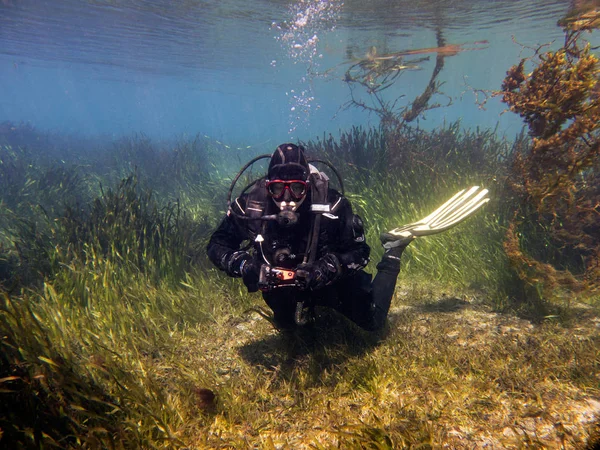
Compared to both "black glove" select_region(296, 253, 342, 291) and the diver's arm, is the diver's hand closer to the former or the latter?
the diver's arm

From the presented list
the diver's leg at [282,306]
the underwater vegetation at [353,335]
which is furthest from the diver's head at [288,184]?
the underwater vegetation at [353,335]

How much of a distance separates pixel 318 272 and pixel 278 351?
1.49 m

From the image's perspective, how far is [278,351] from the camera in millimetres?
3834

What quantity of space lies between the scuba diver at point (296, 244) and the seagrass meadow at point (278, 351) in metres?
0.60

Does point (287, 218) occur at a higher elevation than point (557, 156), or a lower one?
lower

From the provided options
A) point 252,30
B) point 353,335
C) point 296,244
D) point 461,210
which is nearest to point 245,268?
point 296,244

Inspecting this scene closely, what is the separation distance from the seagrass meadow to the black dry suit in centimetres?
53

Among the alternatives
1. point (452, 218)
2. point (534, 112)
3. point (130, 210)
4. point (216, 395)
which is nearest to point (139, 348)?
point (216, 395)

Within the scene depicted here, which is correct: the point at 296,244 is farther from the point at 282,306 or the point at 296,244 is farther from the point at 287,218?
the point at 282,306

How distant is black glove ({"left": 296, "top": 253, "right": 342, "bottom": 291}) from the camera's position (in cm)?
279

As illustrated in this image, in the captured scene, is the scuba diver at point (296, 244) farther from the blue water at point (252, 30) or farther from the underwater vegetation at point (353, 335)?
the blue water at point (252, 30)

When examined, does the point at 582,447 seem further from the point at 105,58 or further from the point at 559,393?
the point at 105,58

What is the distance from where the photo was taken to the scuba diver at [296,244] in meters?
2.97

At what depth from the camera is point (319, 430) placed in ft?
8.86
